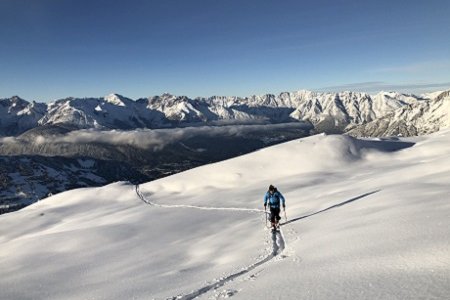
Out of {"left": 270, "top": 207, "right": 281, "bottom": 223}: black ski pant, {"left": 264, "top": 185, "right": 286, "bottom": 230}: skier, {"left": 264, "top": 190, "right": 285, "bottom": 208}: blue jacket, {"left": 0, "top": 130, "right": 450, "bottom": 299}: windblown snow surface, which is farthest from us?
{"left": 264, "top": 190, "right": 285, "bottom": 208}: blue jacket

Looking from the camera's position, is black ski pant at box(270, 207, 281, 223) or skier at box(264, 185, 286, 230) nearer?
skier at box(264, 185, 286, 230)

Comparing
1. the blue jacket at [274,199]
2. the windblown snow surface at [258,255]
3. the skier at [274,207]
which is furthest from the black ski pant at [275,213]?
the windblown snow surface at [258,255]

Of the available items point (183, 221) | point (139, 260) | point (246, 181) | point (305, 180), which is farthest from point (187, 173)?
point (139, 260)

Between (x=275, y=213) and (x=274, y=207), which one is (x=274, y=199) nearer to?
(x=274, y=207)

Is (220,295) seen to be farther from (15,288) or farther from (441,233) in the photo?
(15,288)

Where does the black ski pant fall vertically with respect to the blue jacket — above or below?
below

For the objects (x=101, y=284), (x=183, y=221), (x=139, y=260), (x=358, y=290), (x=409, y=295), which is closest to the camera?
(x=409, y=295)

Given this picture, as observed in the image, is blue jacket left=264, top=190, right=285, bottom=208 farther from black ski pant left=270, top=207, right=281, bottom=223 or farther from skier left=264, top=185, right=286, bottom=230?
black ski pant left=270, top=207, right=281, bottom=223

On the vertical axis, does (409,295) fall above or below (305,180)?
above

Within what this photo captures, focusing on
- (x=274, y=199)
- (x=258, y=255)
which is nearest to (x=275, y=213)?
(x=274, y=199)

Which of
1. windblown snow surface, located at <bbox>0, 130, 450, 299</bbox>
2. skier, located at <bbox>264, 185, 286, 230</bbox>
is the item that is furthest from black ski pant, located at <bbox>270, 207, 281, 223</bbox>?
windblown snow surface, located at <bbox>0, 130, 450, 299</bbox>

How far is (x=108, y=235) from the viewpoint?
27.4 meters

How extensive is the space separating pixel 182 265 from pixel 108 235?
35.8ft

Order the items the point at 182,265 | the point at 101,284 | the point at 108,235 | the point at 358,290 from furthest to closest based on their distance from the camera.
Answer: the point at 108,235, the point at 182,265, the point at 101,284, the point at 358,290
